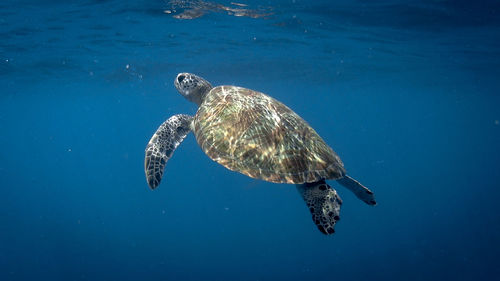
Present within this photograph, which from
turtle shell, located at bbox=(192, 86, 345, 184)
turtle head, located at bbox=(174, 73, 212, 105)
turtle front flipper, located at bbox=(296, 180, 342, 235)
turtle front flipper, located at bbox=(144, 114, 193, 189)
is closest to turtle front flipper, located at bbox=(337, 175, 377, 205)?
turtle shell, located at bbox=(192, 86, 345, 184)

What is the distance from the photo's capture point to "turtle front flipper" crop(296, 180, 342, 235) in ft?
11.7

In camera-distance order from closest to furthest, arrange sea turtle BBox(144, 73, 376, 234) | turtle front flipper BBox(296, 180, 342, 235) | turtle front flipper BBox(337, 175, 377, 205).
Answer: turtle front flipper BBox(296, 180, 342, 235) < sea turtle BBox(144, 73, 376, 234) < turtle front flipper BBox(337, 175, 377, 205)

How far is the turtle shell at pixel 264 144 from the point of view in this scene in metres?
4.09

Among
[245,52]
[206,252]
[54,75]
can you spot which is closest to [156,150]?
[245,52]

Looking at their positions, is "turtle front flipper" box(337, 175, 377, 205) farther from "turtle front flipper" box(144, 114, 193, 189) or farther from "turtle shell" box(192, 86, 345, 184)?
"turtle front flipper" box(144, 114, 193, 189)

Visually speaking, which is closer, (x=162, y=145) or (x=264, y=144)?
(x=264, y=144)

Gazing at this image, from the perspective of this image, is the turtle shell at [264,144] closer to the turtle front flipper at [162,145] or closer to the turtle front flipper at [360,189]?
the turtle front flipper at [360,189]

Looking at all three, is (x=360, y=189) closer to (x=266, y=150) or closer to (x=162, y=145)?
(x=266, y=150)

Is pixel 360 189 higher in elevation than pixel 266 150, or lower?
lower

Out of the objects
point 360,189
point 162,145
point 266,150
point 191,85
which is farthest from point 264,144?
point 191,85

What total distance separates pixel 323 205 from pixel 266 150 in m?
1.13

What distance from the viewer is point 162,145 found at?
17.8ft

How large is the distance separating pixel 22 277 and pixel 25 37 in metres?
17.6

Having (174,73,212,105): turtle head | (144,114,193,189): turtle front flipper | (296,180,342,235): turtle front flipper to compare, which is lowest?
(144,114,193,189): turtle front flipper
